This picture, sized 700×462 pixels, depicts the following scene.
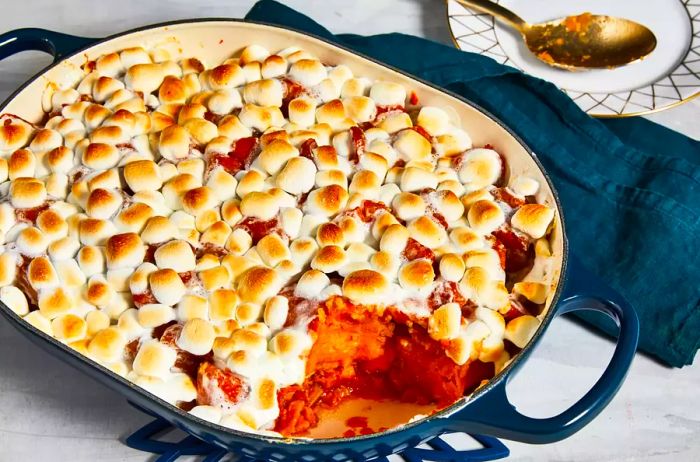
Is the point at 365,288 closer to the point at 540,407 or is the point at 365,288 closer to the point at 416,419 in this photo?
the point at 416,419

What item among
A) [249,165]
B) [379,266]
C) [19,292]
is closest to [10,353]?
[19,292]

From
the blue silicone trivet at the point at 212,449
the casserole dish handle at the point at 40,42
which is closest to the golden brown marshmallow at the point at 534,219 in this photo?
the blue silicone trivet at the point at 212,449

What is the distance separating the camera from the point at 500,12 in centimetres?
174

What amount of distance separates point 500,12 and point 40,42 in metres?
0.83

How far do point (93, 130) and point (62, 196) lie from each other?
13 cm

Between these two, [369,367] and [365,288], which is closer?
[365,288]

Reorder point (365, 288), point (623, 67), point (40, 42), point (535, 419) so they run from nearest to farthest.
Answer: point (535, 419), point (365, 288), point (40, 42), point (623, 67)

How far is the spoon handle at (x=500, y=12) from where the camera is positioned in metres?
1.74

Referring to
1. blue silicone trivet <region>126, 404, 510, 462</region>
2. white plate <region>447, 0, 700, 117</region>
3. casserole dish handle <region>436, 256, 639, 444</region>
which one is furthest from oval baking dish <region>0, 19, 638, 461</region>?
white plate <region>447, 0, 700, 117</region>

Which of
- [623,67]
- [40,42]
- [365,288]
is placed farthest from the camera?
[623,67]

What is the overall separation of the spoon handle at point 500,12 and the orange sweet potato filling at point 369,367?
760 mm

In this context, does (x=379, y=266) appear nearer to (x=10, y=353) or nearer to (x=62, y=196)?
(x=62, y=196)

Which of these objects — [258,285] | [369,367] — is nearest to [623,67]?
[369,367]

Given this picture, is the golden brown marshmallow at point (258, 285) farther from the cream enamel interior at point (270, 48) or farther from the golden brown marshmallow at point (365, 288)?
the cream enamel interior at point (270, 48)
